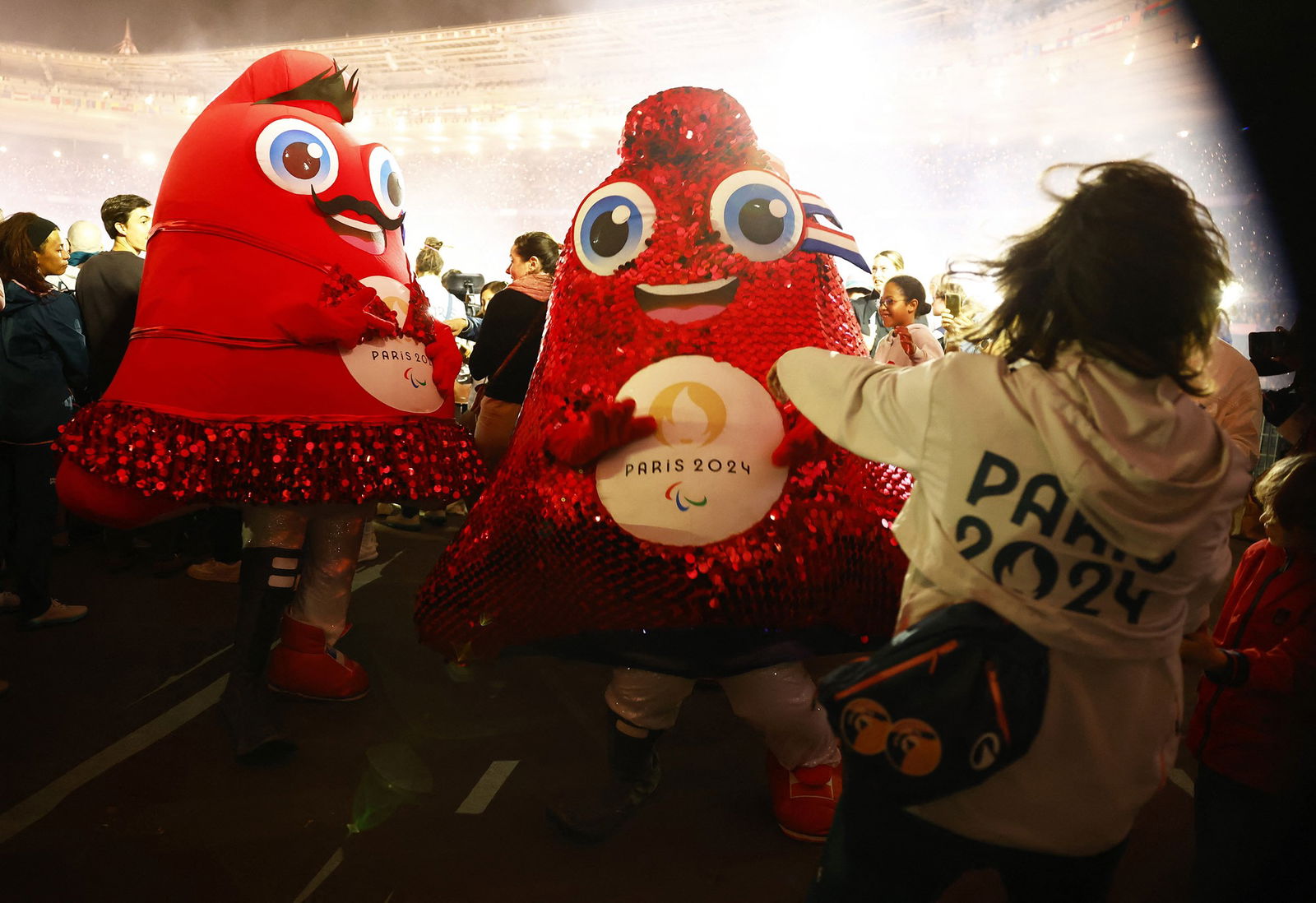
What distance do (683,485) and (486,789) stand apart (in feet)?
3.45

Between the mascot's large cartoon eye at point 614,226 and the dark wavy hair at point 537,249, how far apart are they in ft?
5.36

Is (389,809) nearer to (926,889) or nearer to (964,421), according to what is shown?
(926,889)

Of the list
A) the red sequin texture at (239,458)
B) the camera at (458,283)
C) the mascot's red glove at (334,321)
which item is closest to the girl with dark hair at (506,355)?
A: the mascot's red glove at (334,321)

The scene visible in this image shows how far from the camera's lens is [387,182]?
2.35 meters

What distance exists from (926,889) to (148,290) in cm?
→ 213

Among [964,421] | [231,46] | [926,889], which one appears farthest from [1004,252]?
[231,46]

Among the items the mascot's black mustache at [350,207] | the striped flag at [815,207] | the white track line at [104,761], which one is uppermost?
the striped flag at [815,207]

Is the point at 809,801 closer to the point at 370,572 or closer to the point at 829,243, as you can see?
the point at 829,243

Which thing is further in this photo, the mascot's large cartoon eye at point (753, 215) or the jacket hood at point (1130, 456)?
the mascot's large cartoon eye at point (753, 215)

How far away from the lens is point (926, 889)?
107 cm

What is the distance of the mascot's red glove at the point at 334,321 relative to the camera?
206 centimetres

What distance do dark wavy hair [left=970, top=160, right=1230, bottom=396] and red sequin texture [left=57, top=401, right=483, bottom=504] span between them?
5.09ft

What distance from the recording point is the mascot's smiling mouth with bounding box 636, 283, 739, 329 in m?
1.70

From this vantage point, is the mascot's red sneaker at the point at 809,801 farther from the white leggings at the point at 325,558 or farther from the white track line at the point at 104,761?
the white track line at the point at 104,761
